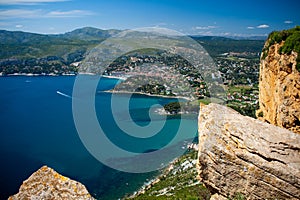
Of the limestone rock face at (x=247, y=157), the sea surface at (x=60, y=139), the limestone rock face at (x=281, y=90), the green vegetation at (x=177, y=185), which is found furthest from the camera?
the sea surface at (x=60, y=139)

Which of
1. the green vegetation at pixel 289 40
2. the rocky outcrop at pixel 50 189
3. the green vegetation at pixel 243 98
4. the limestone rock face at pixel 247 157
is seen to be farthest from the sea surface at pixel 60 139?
the rocky outcrop at pixel 50 189

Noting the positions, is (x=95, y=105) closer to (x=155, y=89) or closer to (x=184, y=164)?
(x=155, y=89)

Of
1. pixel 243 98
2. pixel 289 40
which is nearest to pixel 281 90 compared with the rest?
pixel 289 40

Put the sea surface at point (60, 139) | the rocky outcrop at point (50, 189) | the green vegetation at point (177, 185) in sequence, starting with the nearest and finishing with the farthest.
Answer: the rocky outcrop at point (50, 189) → the green vegetation at point (177, 185) → the sea surface at point (60, 139)

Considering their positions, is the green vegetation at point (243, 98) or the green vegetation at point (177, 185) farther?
the green vegetation at point (243, 98)

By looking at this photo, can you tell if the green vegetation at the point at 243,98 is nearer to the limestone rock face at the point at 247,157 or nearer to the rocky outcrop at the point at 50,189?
the limestone rock face at the point at 247,157

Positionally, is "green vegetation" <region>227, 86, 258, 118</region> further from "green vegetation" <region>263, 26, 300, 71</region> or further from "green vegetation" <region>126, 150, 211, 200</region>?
"green vegetation" <region>263, 26, 300, 71</region>

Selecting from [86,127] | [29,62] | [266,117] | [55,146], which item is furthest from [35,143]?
[29,62]

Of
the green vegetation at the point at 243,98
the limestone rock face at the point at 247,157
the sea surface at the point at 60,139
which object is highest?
the limestone rock face at the point at 247,157
